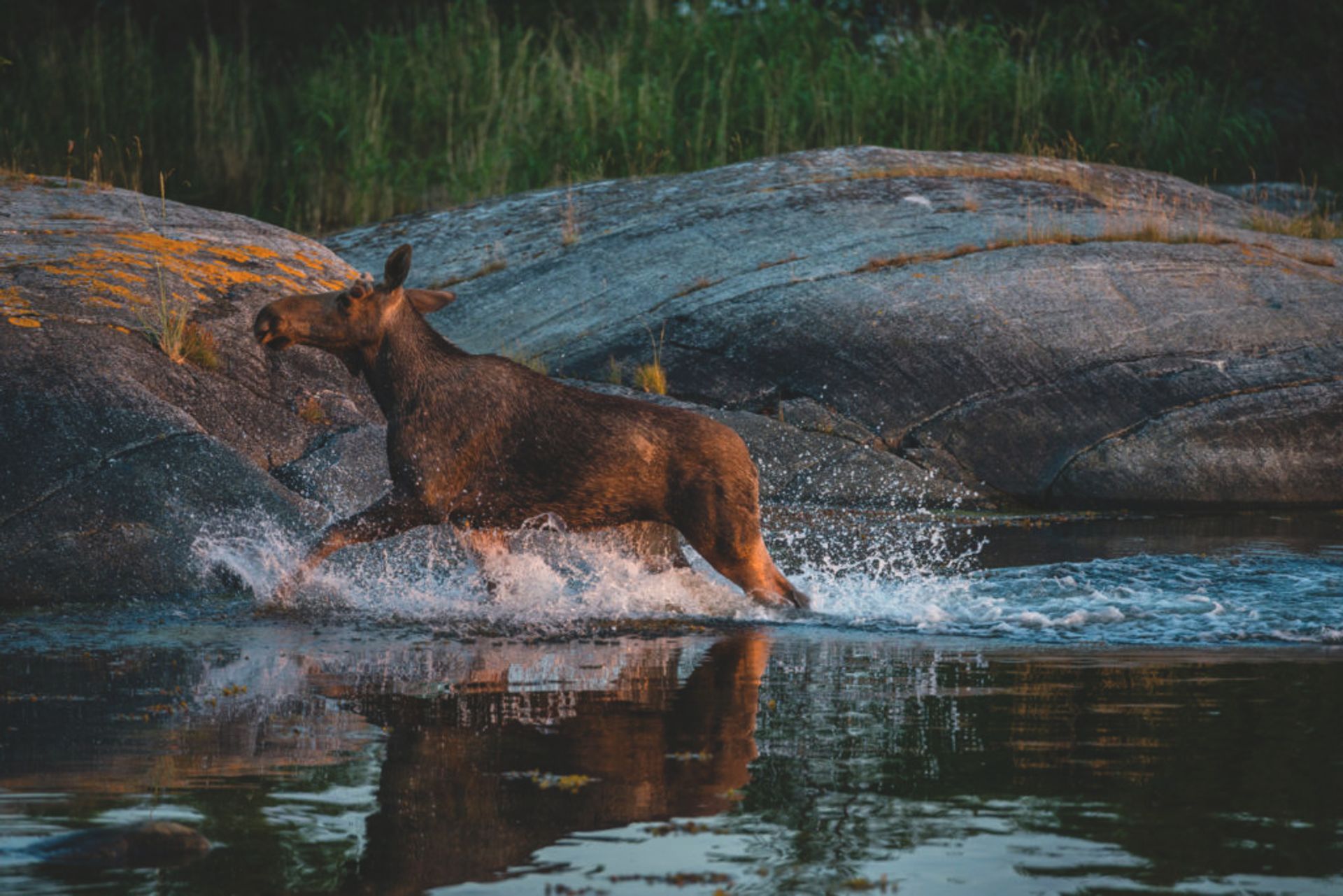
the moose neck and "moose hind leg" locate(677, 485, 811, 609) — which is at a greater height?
the moose neck

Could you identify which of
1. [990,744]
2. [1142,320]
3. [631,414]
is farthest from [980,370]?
[990,744]

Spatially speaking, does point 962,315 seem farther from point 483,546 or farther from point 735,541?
point 483,546

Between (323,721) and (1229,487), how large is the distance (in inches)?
380

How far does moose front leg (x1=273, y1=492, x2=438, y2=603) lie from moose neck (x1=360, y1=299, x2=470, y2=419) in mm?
511

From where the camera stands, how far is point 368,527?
872 cm

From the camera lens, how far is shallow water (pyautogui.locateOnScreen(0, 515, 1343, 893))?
13.4 ft

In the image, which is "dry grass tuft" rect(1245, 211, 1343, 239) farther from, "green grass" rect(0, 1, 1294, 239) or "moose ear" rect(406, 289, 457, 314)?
"moose ear" rect(406, 289, 457, 314)

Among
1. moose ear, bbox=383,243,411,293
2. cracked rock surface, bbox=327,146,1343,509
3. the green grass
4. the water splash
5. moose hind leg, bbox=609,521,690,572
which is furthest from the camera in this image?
the green grass

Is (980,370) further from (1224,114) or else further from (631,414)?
(1224,114)

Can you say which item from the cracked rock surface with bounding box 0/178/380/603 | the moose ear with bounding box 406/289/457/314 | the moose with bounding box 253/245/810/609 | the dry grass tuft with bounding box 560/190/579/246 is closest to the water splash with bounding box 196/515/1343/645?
the moose with bounding box 253/245/810/609

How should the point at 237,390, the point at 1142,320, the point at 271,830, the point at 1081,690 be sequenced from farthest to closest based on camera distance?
the point at 1142,320 < the point at 237,390 < the point at 1081,690 < the point at 271,830

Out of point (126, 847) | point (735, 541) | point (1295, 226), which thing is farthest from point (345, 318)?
point (1295, 226)

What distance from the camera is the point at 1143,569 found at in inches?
377

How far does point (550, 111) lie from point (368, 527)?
45.8ft
